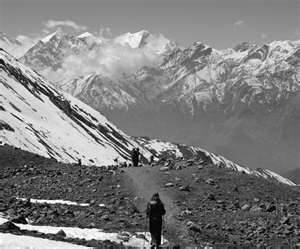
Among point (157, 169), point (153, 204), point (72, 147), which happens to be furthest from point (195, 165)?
point (72, 147)

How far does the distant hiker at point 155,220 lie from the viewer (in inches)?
1127

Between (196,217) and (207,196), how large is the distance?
18.1 feet

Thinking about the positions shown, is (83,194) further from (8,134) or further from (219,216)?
(8,134)

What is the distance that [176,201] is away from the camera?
42.0 meters

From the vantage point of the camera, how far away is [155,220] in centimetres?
2922

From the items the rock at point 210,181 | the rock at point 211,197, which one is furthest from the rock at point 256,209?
the rock at point 210,181

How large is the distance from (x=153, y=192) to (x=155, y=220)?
15.9m

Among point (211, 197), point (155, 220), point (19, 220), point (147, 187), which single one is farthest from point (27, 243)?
point (147, 187)

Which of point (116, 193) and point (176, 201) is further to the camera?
point (116, 193)

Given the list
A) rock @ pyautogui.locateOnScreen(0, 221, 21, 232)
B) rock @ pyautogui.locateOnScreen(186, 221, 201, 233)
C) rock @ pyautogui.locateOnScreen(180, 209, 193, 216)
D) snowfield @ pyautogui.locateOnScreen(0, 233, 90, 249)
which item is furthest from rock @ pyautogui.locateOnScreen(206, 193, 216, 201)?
snowfield @ pyautogui.locateOnScreen(0, 233, 90, 249)

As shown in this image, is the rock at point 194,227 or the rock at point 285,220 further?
the rock at point 285,220

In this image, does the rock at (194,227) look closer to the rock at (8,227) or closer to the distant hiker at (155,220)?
the distant hiker at (155,220)

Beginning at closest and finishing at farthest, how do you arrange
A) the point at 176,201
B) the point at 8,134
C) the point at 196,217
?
the point at 196,217 → the point at 176,201 → the point at 8,134

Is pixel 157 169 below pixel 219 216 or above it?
above
